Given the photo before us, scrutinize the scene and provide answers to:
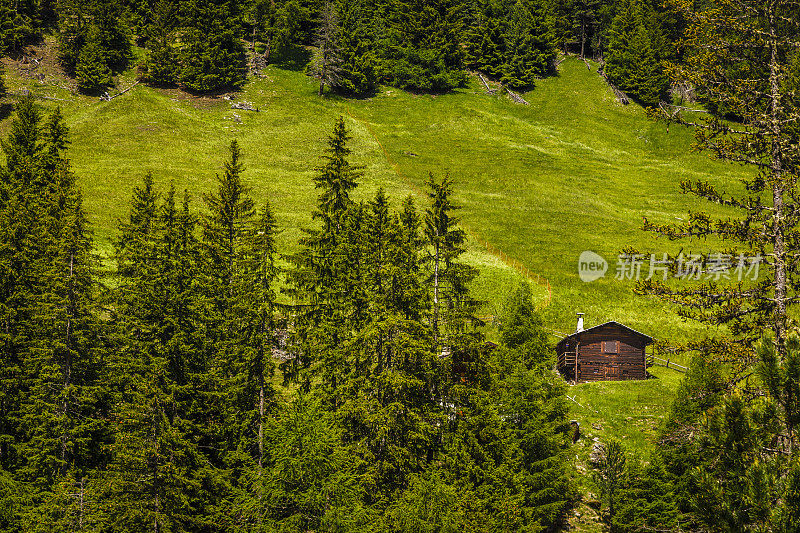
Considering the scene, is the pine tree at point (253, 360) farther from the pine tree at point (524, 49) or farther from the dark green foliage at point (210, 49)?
the pine tree at point (524, 49)

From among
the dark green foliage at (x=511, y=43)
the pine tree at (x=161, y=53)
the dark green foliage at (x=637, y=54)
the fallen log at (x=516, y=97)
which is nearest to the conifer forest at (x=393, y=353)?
the pine tree at (x=161, y=53)

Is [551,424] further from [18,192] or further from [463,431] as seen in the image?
[18,192]

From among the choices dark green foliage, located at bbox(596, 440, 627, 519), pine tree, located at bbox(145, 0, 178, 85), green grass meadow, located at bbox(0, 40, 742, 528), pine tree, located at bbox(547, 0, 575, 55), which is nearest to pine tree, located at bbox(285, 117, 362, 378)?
dark green foliage, located at bbox(596, 440, 627, 519)

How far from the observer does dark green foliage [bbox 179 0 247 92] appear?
3620 inches

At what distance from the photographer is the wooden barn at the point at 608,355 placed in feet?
157

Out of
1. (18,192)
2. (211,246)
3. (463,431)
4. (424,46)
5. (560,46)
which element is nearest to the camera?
(463,431)

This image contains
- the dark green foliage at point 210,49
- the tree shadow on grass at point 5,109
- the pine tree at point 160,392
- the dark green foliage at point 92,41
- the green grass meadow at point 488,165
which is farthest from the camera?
the dark green foliage at point 210,49

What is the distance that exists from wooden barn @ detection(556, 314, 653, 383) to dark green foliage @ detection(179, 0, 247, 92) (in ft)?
226

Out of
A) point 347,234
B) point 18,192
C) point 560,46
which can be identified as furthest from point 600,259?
point 560,46

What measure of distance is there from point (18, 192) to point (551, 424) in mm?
33099

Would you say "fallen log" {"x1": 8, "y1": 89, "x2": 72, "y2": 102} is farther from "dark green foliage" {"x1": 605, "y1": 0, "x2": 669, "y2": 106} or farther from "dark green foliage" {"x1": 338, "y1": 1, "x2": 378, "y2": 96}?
"dark green foliage" {"x1": 605, "y1": 0, "x2": 669, "y2": 106}

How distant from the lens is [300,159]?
8075 cm

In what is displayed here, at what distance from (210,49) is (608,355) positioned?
7298cm

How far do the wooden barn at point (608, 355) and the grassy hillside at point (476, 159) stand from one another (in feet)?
16.2
